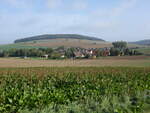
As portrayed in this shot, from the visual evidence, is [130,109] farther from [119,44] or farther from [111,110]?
[119,44]

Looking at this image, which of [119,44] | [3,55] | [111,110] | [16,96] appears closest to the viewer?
[111,110]

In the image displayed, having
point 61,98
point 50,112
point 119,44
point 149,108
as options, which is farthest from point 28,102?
point 119,44

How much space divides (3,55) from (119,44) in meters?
57.1

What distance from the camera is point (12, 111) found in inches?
388

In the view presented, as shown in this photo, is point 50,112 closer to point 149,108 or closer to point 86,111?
point 86,111

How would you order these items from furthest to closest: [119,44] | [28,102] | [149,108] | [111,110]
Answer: [119,44]
[28,102]
[149,108]
[111,110]

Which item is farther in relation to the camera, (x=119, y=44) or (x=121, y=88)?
(x=119, y=44)

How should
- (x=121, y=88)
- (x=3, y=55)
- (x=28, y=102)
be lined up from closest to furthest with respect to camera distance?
(x=28, y=102) < (x=121, y=88) < (x=3, y=55)

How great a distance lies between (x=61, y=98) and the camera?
36.7 feet

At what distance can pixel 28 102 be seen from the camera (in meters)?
10.6

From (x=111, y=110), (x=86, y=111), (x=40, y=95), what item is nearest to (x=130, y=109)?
(x=111, y=110)

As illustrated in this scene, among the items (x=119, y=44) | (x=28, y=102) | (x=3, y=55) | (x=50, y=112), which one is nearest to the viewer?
(x=50, y=112)

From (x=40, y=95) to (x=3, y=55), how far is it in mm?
71087

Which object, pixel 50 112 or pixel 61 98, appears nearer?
pixel 50 112
